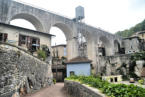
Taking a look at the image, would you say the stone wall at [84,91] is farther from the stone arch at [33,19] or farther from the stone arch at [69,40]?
the stone arch at [69,40]

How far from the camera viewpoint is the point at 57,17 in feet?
77.8

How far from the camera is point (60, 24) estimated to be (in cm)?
2488

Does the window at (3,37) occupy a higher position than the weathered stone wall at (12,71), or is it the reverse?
the window at (3,37)

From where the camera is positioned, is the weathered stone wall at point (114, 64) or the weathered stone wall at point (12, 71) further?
the weathered stone wall at point (114, 64)

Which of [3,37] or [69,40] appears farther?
[69,40]

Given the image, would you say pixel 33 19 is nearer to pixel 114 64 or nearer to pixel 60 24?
pixel 60 24

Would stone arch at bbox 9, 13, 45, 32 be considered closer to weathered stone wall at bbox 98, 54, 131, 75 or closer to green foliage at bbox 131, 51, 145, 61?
weathered stone wall at bbox 98, 54, 131, 75

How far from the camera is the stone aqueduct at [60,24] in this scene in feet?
56.9

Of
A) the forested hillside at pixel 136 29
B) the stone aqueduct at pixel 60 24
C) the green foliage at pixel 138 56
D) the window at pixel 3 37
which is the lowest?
the green foliage at pixel 138 56

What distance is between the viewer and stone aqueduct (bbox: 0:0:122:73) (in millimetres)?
17344

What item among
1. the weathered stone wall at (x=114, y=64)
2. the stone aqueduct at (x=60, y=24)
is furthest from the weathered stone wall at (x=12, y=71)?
the weathered stone wall at (x=114, y=64)

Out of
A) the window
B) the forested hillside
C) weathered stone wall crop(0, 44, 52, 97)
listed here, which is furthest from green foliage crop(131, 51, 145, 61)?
the forested hillside

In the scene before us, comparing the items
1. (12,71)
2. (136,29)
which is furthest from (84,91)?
(136,29)

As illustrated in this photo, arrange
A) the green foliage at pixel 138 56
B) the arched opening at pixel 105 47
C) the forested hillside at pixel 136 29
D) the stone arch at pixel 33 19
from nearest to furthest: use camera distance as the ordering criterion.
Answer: the green foliage at pixel 138 56
the stone arch at pixel 33 19
the arched opening at pixel 105 47
the forested hillside at pixel 136 29
